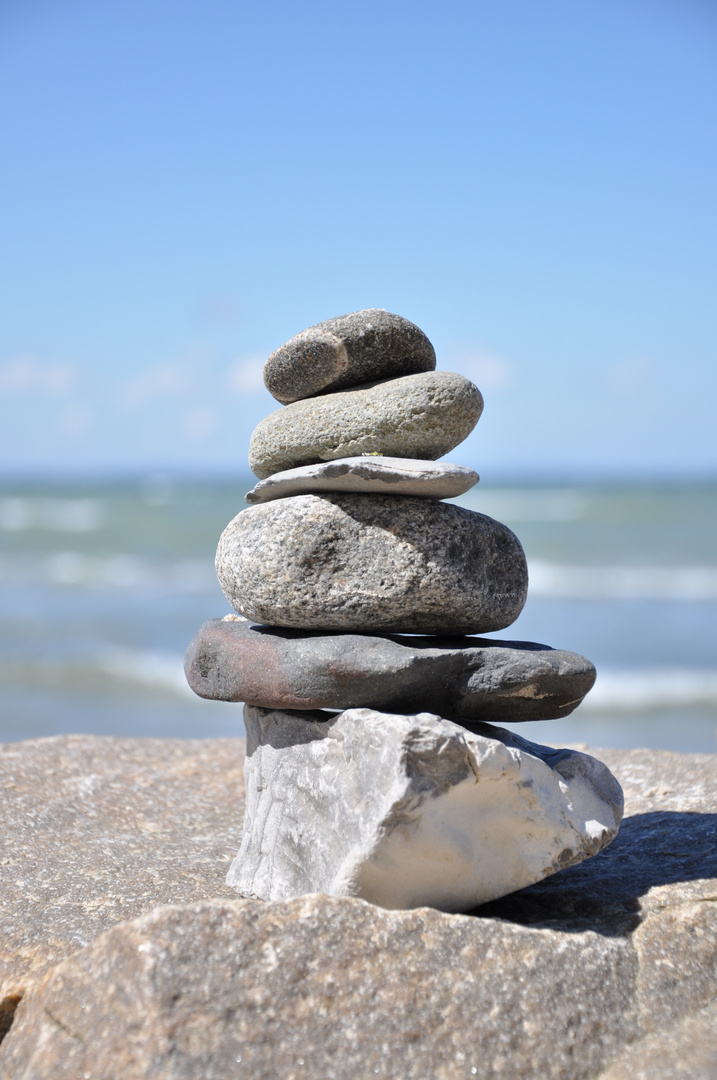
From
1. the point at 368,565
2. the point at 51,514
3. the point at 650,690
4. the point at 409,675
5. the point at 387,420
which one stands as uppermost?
the point at 51,514

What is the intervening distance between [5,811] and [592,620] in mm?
10676

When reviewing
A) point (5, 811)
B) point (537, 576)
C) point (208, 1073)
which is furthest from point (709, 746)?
point (537, 576)

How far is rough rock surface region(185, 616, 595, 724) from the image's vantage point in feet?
11.0

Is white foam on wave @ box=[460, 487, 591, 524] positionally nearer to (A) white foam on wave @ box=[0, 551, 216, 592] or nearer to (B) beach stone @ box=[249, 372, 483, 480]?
(A) white foam on wave @ box=[0, 551, 216, 592]

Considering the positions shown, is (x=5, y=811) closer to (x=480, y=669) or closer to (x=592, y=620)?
(x=480, y=669)

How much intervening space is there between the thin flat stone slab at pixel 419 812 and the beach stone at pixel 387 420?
3.70 feet

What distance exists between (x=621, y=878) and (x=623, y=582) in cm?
1449

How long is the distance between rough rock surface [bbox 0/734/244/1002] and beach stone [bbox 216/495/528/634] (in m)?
1.33

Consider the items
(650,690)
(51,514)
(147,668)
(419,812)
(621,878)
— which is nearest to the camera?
(419,812)

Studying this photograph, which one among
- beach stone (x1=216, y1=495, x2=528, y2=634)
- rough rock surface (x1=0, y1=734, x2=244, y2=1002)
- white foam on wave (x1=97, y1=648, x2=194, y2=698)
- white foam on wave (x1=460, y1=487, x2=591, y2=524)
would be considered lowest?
rough rock surface (x1=0, y1=734, x2=244, y2=1002)

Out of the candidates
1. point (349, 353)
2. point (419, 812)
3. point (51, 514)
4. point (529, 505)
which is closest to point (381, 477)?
point (349, 353)

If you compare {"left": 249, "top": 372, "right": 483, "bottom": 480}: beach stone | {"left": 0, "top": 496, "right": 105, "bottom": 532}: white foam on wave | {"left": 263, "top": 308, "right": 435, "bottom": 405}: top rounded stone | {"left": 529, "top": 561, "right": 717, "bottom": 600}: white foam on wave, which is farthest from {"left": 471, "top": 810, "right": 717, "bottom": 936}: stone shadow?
{"left": 0, "top": 496, "right": 105, "bottom": 532}: white foam on wave

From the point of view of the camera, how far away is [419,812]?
307 cm

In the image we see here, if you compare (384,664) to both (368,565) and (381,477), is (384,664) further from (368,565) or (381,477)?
(381,477)
